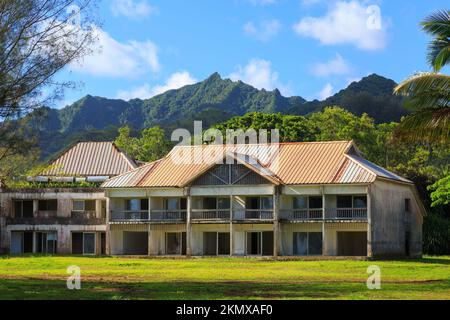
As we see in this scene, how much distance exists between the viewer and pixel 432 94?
28.4 m

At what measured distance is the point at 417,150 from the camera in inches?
3219

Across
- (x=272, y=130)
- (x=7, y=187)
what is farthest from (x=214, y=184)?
(x=272, y=130)

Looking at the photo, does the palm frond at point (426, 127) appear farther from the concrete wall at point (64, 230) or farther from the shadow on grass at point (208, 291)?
the concrete wall at point (64, 230)

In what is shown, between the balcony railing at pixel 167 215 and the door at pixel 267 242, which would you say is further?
the balcony railing at pixel 167 215

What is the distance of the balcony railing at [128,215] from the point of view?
56.4m

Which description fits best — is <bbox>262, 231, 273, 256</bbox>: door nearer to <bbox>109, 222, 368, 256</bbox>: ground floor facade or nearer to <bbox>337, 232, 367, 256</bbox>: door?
<bbox>109, 222, 368, 256</bbox>: ground floor facade

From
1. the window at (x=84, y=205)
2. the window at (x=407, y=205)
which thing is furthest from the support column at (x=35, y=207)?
the window at (x=407, y=205)

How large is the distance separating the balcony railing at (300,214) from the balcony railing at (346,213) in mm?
826

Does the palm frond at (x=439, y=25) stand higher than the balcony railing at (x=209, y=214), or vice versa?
the palm frond at (x=439, y=25)

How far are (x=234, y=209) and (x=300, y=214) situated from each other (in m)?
4.15

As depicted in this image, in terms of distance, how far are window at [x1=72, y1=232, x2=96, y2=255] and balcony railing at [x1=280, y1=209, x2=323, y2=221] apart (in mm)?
15596

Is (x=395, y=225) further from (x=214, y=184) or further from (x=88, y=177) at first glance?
(x=88, y=177)

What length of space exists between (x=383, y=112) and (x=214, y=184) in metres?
64.8

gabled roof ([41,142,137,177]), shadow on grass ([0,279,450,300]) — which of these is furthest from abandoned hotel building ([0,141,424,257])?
shadow on grass ([0,279,450,300])
